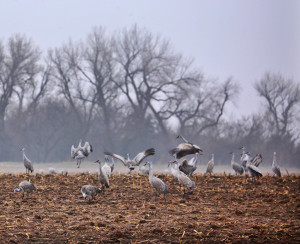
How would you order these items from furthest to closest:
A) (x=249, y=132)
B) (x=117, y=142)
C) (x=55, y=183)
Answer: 1. (x=117, y=142)
2. (x=249, y=132)
3. (x=55, y=183)

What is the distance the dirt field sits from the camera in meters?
8.63

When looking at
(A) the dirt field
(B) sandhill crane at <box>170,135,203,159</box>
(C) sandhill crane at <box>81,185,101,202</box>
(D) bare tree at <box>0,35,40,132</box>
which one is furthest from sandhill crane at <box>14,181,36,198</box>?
(D) bare tree at <box>0,35,40,132</box>

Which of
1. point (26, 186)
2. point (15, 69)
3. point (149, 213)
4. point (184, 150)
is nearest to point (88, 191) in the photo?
point (26, 186)

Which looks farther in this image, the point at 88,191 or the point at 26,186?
the point at 26,186

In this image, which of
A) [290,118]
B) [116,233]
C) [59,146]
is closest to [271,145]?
[290,118]

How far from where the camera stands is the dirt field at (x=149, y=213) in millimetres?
8633

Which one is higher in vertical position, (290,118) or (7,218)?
(290,118)

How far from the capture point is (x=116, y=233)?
28.4 feet

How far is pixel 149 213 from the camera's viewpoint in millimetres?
10492

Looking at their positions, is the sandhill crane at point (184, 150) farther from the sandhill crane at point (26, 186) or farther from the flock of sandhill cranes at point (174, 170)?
the sandhill crane at point (26, 186)

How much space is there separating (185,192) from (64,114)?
36.6 metres

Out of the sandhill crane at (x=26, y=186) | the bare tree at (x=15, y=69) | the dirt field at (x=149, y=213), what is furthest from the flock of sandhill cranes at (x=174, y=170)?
the bare tree at (x=15, y=69)

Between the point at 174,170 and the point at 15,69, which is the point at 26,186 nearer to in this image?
the point at 174,170

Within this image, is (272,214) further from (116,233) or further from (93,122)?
(93,122)
